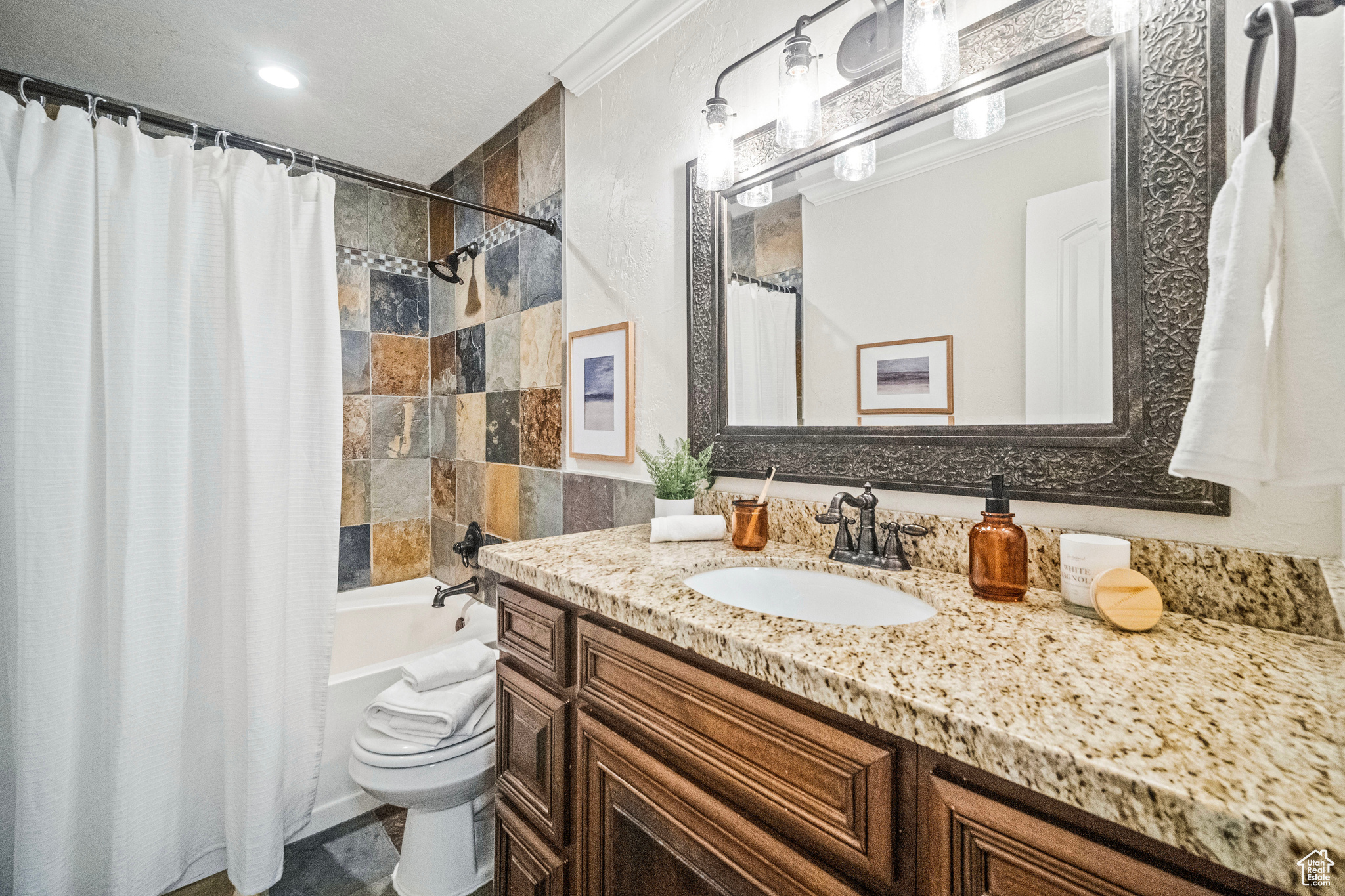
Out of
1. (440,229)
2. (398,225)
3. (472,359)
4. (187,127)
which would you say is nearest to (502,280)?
(472,359)

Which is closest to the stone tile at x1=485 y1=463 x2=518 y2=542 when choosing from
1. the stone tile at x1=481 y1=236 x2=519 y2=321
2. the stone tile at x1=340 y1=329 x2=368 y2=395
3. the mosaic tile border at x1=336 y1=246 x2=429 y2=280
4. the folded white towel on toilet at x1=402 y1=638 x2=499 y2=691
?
the folded white towel on toilet at x1=402 y1=638 x2=499 y2=691

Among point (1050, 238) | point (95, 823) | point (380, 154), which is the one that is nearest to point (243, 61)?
point (380, 154)

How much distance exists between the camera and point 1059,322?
2.95 feet

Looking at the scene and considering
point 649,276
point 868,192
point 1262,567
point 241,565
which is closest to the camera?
point 1262,567

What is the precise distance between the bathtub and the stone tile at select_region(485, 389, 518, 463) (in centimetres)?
60

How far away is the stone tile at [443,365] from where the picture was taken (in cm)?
259

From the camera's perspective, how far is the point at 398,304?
266 centimetres

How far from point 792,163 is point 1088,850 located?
4.10 feet

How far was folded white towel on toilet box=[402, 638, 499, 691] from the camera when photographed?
154 centimetres

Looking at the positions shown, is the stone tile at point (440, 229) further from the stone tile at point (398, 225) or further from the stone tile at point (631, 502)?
the stone tile at point (631, 502)

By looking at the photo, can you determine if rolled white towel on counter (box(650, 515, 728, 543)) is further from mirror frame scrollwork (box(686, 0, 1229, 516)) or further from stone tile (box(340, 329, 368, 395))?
stone tile (box(340, 329, 368, 395))

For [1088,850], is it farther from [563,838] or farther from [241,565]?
[241,565]

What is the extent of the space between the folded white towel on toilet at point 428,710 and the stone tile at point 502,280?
1366 mm

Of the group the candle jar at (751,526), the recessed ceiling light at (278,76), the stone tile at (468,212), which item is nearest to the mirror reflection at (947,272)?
the candle jar at (751,526)
